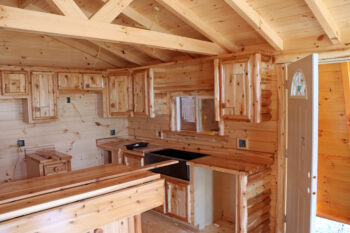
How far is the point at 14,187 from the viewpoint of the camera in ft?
6.91

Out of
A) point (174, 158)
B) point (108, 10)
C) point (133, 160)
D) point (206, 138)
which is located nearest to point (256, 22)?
point (108, 10)

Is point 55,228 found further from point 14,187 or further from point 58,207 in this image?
point 14,187

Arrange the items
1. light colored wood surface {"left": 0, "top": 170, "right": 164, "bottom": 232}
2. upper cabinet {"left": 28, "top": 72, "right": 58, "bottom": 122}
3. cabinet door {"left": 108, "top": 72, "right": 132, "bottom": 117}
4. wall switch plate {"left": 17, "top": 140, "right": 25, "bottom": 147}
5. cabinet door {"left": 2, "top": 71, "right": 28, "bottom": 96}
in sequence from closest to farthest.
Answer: light colored wood surface {"left": 0, "top": 170, "right": 164, "bottom": 232} → cabinet door {"left": 2, "top": 71, "right": 28, "bottom": 96} → upper cabinet {"left": 28, "top": 72, "right": 58, "bottom": 122} → wall switch plate {"left": 17, "top": 140, "right": 25, "bottom": 147} → cabinet door {"left": 108, "top": 72, "right": 132, "bottom": 117}

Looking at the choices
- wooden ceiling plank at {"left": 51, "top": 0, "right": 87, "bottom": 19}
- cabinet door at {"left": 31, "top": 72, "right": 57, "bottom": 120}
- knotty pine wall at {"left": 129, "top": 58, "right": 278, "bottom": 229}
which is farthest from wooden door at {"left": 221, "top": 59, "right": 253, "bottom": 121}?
cabinet door at {"left": 31, "top": 72, "right": 57, "bottom": 120}

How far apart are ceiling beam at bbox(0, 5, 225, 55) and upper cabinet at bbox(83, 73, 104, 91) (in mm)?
2000

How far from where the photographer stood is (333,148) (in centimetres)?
408

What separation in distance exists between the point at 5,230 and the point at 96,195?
23.1 inches

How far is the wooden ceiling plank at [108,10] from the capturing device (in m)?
2.47

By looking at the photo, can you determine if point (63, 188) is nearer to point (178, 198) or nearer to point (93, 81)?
point (178, 198)

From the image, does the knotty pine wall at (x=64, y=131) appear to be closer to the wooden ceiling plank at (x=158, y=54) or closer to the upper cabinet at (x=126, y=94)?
the upper cabinet at (x=126, y=94)

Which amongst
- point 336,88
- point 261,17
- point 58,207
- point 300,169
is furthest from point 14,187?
point 336,88

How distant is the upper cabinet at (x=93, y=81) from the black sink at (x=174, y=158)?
1.41 meters

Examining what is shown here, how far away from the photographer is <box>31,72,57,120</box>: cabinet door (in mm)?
4094

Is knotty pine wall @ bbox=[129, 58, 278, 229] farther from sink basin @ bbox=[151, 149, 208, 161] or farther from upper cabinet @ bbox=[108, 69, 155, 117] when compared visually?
upper cabinet @ bbox=[108, 69, 155, 117]
